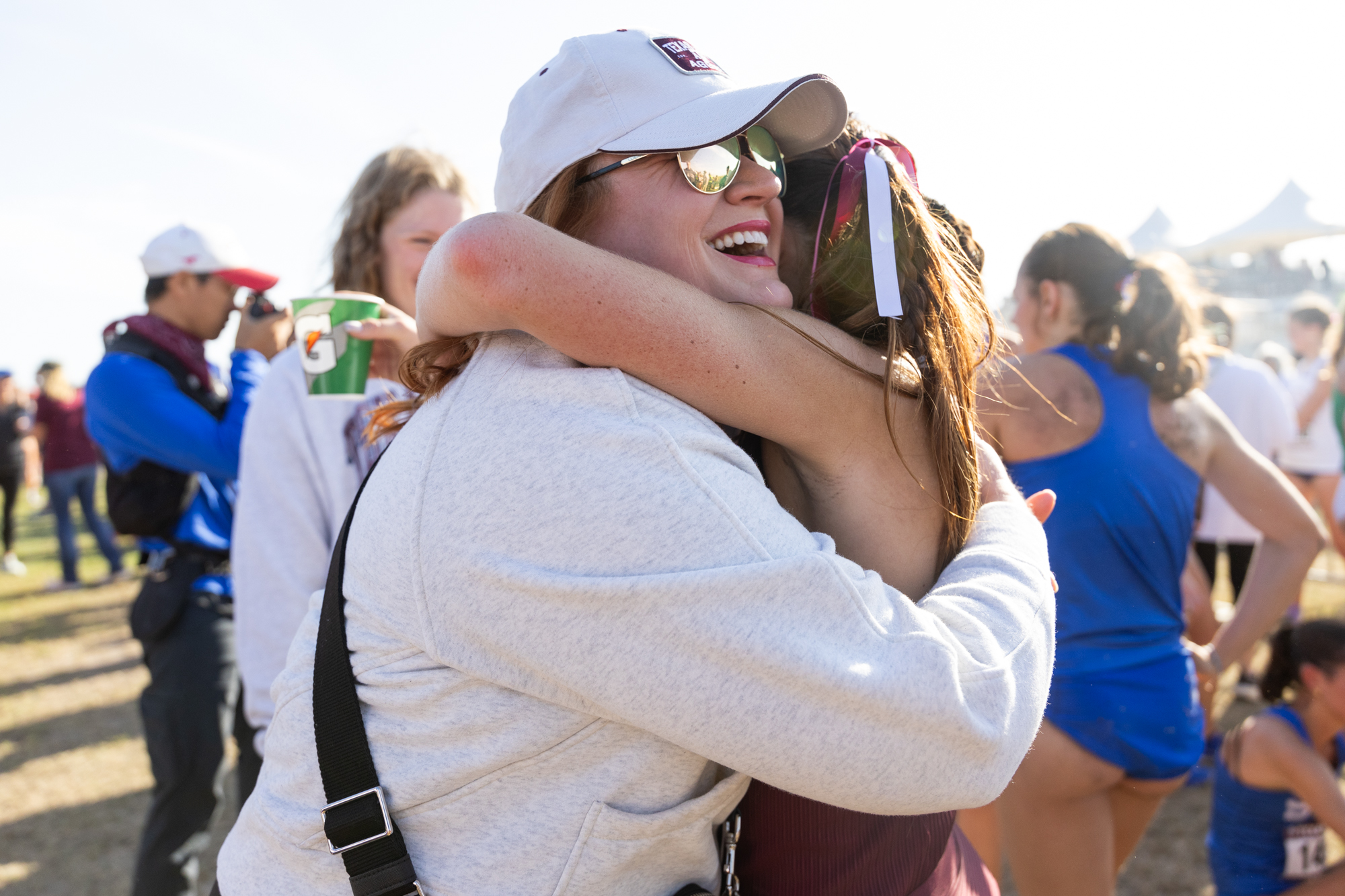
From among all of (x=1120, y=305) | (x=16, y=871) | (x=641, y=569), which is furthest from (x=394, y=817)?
(x=16, y=871)

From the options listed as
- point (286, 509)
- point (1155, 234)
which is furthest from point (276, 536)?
point (1155, 234)

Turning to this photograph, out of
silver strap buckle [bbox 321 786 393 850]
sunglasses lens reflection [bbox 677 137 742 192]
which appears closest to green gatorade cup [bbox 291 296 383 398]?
sunglasses lens reflection [bbox 677 137 742 192]

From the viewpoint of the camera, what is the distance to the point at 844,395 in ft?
4.06

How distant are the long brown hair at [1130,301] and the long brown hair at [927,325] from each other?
4.92ft

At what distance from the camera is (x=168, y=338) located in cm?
335

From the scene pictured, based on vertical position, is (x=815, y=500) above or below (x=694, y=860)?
above

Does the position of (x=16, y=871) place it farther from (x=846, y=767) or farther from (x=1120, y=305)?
(x=1120, y=305)

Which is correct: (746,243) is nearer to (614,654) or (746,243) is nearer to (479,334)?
(479,334)

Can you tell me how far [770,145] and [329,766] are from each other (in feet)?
3.64

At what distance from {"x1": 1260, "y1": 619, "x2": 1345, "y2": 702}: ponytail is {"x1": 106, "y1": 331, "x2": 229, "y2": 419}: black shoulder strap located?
13.2 ft

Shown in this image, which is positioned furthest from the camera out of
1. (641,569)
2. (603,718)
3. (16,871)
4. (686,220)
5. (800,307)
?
(16,871)

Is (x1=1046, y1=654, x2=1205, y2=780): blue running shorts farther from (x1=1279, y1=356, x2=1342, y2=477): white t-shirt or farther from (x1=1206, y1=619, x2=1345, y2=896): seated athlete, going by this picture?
(x1=1279, y1=356, x2=1342, y2=477): white t-shirt

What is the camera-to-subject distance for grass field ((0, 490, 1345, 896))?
431cm

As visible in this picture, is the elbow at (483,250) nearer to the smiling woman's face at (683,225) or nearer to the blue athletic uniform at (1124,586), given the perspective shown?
the smiling woman's face at (683,225)
